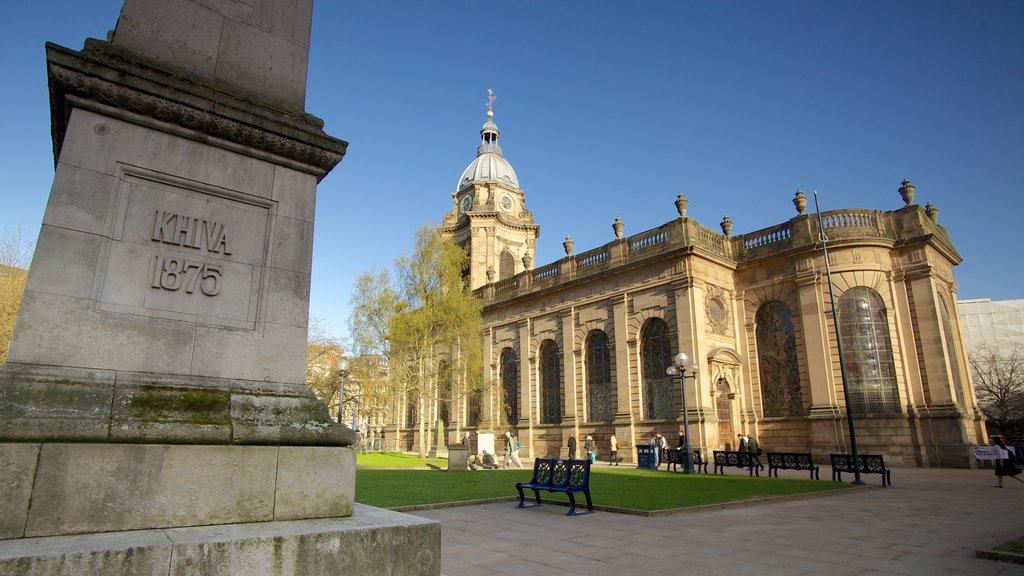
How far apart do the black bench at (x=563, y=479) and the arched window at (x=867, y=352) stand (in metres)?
19.4

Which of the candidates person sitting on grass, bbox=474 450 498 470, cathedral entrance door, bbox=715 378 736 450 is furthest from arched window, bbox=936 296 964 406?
person sitting on grass, bbox=474 450 498 470

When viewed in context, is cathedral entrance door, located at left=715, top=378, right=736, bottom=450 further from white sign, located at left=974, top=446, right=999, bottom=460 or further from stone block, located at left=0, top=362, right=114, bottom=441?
stone block, located at left=0, top=362, right=114, bottom=441

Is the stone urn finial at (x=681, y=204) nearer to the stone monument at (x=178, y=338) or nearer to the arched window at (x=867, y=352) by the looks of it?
the arched window at (x=867, y=352)

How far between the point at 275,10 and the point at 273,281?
2558 millimetres

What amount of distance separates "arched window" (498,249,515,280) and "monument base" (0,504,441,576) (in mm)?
45959

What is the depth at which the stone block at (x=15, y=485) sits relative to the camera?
301cm

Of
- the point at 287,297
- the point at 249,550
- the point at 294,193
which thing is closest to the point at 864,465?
the point at 287,297

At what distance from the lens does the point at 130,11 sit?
4.43 meters

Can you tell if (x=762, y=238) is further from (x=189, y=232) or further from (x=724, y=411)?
(x=189, y=232)

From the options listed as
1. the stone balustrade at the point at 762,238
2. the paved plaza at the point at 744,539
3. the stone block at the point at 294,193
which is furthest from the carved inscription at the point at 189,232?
the stone balustrade at the point at 762,238

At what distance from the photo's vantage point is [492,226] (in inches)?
1964

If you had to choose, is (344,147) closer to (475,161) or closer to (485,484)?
(485,484)

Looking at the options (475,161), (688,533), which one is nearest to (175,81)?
(688,533)

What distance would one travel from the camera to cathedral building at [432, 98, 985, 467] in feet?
82.6
